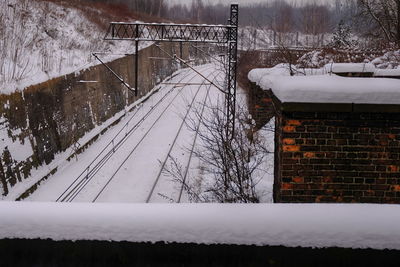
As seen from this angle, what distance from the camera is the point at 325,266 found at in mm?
2488

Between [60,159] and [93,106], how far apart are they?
534 cm

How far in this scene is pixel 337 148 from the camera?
4.39 m

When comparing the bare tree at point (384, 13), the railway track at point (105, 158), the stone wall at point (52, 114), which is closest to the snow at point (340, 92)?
the railway track at point (105, 158)

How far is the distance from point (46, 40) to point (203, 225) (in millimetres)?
29346

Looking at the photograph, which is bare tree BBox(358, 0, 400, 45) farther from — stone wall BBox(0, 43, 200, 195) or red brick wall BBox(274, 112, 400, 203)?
red brick wall BBox(274, 112, 400, 203)

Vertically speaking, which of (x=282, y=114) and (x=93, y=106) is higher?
(x=282, y=114)

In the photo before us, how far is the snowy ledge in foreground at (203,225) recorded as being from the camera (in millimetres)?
2438

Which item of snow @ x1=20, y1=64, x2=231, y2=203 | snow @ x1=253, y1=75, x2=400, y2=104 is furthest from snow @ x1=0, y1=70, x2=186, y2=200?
snow @ x1=253, y1=75, x2=400, y2=104

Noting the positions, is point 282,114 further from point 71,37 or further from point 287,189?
point 71,37

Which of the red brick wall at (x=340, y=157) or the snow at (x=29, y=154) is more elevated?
the red brick wall at (x=340, y=157)

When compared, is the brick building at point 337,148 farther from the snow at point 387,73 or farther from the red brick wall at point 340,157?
the snow at point 387,73

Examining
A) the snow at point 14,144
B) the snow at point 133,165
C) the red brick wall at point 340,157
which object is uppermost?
the red brick wall at point 340,157

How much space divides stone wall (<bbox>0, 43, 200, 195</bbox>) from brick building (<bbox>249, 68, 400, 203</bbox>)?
1204 centimetres

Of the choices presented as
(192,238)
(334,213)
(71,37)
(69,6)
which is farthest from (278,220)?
(69,6)
